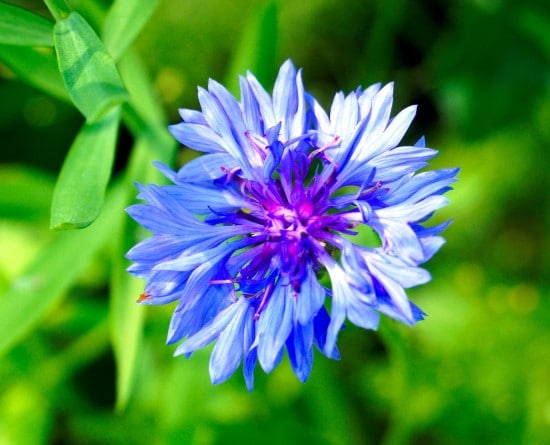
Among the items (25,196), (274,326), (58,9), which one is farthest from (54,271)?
(274,326)

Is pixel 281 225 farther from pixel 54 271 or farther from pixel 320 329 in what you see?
pixel 54 271

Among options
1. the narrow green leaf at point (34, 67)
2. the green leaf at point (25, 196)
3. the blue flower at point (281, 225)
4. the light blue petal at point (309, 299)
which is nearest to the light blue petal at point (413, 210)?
the blue flower at point (281, 225)

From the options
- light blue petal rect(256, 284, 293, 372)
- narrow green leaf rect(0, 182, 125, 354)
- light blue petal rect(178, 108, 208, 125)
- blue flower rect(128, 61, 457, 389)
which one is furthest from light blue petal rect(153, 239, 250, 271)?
narrow green leaf rect(0, 182, 125, 354)

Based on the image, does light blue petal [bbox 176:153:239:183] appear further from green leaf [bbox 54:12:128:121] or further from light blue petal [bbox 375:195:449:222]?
light blue petal [bbox 375:195:449:222]

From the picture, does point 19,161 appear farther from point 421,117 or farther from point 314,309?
point 314,309

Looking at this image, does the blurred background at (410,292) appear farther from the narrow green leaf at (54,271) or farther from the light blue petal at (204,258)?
the light blue petal at (204,258)

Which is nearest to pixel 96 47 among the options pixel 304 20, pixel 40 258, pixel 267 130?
pixel 267 130

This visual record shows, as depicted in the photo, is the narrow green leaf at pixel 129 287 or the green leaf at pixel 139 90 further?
the green leaf at pixel 139 90

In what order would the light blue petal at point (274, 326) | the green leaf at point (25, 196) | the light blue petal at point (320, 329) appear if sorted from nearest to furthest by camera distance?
the light blue petal at point (274, 326) < the light blue petal at point (320, 329) < the green leaf at point (25, 196)
